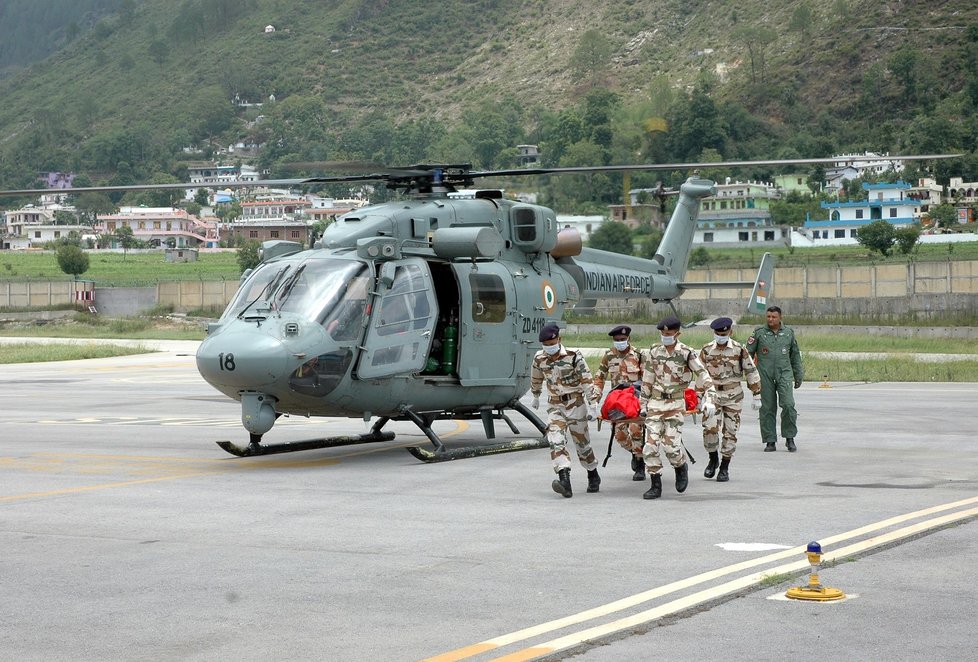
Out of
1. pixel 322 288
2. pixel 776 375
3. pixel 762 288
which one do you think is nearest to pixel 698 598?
pixel 322 288

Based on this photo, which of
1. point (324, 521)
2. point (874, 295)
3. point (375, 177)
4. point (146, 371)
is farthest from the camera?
point (874, 295)

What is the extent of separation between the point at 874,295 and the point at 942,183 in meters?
72.2

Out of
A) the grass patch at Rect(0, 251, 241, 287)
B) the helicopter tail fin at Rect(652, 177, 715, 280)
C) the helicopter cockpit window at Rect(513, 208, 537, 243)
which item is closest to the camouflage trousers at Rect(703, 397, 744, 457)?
the helicopter cockpit window at Rect(513, 208, 537, 243)

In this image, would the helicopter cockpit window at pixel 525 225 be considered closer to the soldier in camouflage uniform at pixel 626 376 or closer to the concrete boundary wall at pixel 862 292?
the soldier in camouflage uniform at pixel 626 376

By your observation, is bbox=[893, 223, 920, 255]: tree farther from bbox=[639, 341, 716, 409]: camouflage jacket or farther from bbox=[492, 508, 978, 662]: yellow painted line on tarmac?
bbox=[492, 508, 978, 662]: yellow painted line on tarmac

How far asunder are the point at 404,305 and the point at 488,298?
1.61 metres

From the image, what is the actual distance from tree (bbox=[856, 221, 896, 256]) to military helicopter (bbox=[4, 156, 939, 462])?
212 ft

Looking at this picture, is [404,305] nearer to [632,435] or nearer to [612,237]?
[632,435]

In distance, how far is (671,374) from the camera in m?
13.2

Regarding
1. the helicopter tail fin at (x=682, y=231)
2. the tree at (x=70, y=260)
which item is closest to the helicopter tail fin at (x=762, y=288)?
the helicopter tail fin at (x=682, y=231)

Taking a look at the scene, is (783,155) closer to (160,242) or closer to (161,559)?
(160,242)

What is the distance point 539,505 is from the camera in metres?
12.8

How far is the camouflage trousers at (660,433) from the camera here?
42.9 feet

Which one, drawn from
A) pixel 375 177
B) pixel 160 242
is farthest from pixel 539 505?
pixel 160 242
